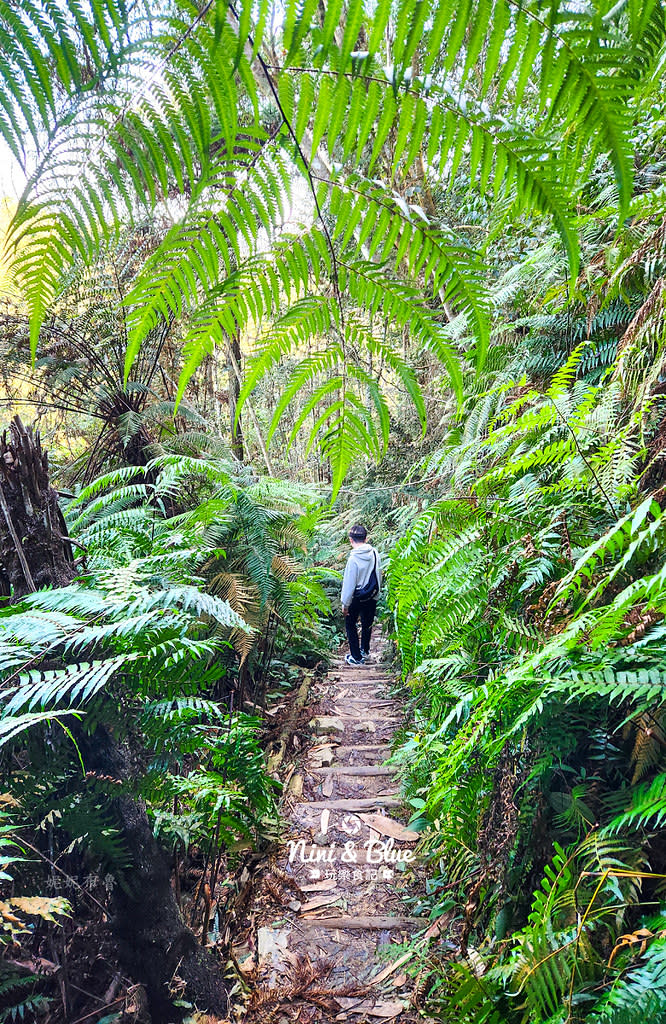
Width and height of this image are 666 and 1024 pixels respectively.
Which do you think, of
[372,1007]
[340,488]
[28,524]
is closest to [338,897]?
[372,1007]

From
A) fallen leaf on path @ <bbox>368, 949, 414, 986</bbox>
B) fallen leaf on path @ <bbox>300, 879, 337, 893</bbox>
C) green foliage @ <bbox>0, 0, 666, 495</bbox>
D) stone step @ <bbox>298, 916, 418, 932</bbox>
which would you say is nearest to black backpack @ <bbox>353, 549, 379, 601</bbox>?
fallen leaf on path @ <bbox>300, 879, 337, 893</bbox>

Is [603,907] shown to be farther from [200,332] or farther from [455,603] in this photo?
[200,332]

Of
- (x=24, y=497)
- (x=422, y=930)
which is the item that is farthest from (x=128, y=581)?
(x=422, y=930)

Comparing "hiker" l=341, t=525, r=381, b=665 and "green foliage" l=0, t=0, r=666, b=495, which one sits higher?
"green foliage" l=0, t=0, r=666, b=495

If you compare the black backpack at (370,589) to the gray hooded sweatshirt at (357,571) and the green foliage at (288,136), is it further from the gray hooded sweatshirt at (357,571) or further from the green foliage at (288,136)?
the green foliage at (288,136)

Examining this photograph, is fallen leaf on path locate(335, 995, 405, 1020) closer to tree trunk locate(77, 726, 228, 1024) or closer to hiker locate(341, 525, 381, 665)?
tree trunk locate(77, 726, 228, 1024)

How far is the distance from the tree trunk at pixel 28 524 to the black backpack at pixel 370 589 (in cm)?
351

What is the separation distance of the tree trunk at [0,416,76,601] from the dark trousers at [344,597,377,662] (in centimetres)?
355

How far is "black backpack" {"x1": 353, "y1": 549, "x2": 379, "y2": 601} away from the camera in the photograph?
5.26m

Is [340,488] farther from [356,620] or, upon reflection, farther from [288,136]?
[356,620]

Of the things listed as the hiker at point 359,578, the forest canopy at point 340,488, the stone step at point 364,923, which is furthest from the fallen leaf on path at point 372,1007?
the hiker at point 359,578

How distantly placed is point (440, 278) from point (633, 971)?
1410 mm

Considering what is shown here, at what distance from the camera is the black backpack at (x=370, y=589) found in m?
5.26

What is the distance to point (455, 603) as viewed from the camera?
86.4 inches
